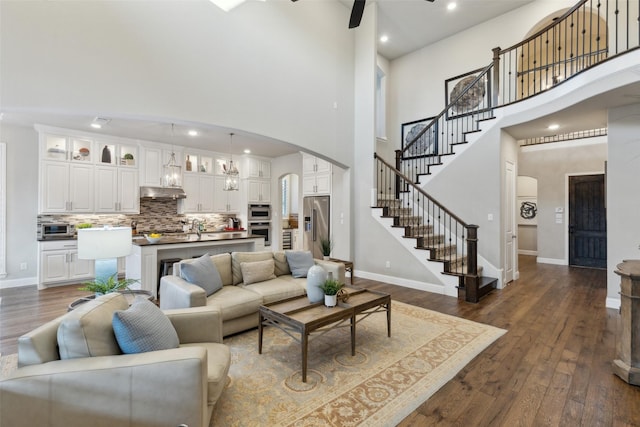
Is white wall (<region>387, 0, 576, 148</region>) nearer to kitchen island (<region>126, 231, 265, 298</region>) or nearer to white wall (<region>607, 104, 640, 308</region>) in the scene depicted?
white wall (<region>607, 104, 640, 308</region>)

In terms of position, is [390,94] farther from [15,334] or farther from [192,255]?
[15,334]

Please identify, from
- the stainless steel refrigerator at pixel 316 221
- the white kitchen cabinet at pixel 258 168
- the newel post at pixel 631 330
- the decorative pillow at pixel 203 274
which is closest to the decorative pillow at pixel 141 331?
the decorative pillow at pixel 203 274

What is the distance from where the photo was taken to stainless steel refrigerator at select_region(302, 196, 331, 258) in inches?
270

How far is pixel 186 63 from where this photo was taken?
12.9 feet

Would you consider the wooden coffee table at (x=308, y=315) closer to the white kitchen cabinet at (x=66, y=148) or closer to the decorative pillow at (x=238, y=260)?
the decorative pillow at (x=238, y=260)

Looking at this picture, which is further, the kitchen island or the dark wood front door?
the dark wood front door

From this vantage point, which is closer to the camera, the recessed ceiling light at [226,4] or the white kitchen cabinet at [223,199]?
the recessed ceiling light at [226,4]

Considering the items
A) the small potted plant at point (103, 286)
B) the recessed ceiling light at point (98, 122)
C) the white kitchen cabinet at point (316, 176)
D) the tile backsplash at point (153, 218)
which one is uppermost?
the recessed ceiling light at point (98, 122)

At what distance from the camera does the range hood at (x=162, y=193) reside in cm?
688

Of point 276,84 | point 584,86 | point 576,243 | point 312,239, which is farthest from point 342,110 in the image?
point 576,243

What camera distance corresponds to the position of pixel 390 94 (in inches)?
320

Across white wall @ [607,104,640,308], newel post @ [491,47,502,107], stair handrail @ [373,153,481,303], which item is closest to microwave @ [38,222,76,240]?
stair handrail @ [373,153,481,303]

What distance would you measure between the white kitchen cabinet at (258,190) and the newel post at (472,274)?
5863 millimetres

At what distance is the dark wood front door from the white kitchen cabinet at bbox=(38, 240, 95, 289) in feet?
37.2
